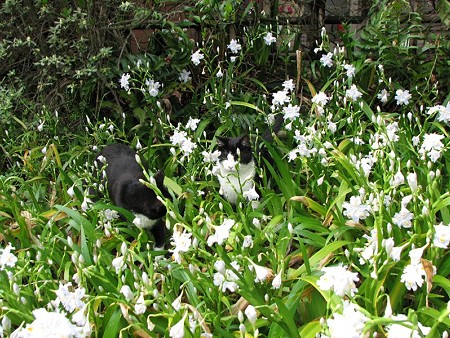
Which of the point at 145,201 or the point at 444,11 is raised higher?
the point at 444,11

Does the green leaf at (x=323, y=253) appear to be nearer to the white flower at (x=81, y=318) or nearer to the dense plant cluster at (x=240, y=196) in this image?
the dense plant cluster at (x=240, y=196)

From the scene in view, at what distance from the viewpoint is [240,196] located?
2695mm

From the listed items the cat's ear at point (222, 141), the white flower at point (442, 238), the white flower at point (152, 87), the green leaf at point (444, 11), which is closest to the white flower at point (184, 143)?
the cat's ear at point (222, 141)

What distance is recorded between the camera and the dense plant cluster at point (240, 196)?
1.93 metres

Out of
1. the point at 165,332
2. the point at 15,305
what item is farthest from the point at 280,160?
the point at 15,305

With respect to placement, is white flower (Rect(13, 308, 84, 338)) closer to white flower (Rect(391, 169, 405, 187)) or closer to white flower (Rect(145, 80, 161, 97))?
white flower (Rect(391, 169, 405, 187))

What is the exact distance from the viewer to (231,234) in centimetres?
238

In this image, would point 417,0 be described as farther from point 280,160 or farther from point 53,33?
point 53,33

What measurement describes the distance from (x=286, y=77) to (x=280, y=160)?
1.63 metres

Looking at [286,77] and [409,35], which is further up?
[409,35]

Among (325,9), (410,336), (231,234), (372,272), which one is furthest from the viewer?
(325,9)

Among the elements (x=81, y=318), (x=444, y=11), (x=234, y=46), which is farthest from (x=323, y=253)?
(x=444, y=11)

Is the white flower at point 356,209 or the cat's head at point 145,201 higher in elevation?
the white flower at point 356,209

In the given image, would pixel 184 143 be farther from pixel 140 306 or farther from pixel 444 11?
pixel 444 11
